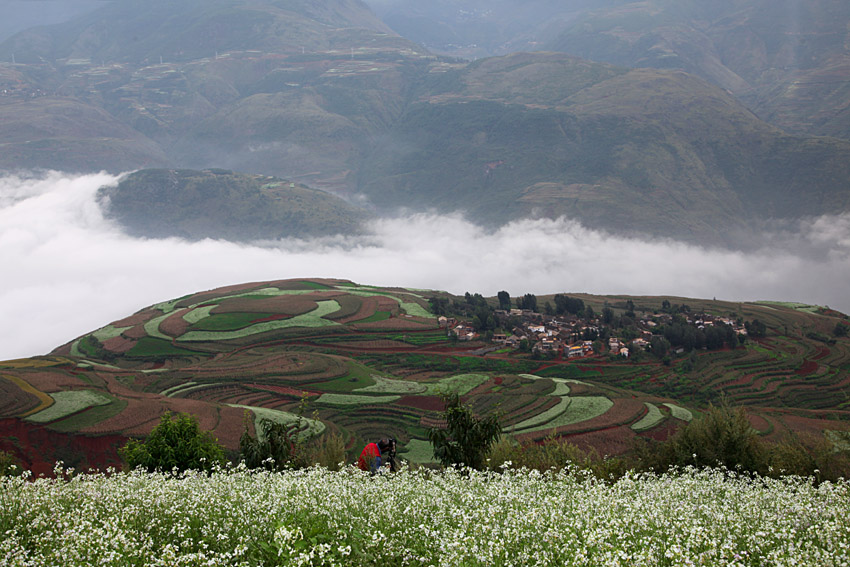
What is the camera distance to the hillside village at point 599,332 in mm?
117938

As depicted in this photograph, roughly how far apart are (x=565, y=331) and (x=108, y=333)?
91.5m

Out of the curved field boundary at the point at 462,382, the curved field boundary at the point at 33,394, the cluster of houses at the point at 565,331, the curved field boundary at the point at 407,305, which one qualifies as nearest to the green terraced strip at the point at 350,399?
the curved field boundary at the point at 462,382

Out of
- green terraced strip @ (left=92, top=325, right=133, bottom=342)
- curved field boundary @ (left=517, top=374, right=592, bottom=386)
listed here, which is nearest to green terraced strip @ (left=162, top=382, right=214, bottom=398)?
green terraced strip @ (left=92, top=325, right=133, bottom=342)

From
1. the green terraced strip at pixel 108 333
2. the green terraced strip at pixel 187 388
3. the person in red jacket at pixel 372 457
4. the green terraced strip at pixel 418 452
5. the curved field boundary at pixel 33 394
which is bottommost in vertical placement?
the green terraced strip at pixel 418 452

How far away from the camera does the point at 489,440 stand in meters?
42.2

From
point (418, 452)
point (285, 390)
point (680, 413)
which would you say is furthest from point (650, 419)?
point (285, 390)

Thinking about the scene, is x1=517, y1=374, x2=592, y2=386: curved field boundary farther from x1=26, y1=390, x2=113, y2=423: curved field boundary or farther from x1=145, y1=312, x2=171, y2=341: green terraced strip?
x1=145, y1=312, x2=171, y2=341: green terraced strip

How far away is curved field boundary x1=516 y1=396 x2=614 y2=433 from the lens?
269 ft

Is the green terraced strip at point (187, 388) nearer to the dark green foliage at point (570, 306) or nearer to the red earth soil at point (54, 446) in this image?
the red earth soil at point (54, 446)

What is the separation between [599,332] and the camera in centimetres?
12669

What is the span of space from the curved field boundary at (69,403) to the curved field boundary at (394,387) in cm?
3531

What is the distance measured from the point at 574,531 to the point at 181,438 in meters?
38.3

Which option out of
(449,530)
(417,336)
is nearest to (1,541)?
(449,530)

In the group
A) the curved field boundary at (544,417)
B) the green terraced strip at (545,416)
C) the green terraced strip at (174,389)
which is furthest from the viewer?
the green terraced strip at (174,389)
